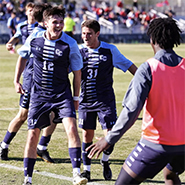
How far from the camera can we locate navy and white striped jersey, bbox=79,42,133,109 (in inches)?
218

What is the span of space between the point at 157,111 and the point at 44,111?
203 centimetres

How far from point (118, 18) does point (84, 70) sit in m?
40.4

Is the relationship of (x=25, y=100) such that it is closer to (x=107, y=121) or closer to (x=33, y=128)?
(x=33, y=128)

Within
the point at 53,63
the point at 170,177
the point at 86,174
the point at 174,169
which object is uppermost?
the point at 53,63

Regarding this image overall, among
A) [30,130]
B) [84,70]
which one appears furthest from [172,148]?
[84,70]

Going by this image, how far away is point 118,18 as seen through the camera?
45188 millimetres

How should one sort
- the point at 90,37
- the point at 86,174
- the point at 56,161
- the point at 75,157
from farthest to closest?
the point at 56,161
the point at 90,37
the point at 86,174
the point at 75,157

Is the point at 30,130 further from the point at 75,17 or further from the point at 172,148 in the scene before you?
the point at 75,17

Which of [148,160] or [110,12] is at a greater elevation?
[148,160]

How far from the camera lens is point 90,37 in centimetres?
551

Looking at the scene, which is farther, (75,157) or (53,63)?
(53,63)

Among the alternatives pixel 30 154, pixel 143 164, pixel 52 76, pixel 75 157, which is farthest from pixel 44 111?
pixel 143 164

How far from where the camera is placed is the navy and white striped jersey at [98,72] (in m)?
5.55

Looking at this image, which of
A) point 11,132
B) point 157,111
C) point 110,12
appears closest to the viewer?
point 157,111
